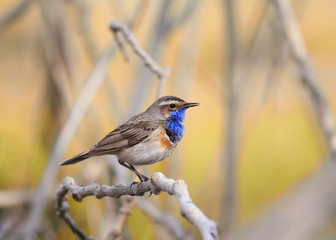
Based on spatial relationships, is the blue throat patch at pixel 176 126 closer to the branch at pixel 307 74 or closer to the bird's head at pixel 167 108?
the bird's head at pixel 167 108

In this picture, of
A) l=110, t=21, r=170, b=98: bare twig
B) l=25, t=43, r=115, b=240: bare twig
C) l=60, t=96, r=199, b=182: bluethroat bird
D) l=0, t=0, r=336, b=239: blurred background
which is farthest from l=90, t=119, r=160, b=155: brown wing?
l=25, t=43, r=115, b=240: bare twig

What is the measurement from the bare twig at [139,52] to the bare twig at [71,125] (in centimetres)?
61

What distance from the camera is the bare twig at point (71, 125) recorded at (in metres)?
2.76

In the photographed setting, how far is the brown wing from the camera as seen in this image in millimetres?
1898

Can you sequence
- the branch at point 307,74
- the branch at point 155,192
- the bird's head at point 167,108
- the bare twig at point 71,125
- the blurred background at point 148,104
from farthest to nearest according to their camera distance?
the blurred background at point 148,104 < the bare twig at point 71,125 < the branch at point 307,74 < the bird's head at point 167,108 < the branch at point 155,192

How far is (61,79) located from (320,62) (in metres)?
Result: 3.30

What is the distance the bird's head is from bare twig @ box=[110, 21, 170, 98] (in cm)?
4

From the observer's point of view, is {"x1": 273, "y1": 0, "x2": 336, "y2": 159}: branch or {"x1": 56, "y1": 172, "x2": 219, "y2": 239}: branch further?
{"x1": 273, "y1": 0, "x2": 336, "y2": 159}: branch

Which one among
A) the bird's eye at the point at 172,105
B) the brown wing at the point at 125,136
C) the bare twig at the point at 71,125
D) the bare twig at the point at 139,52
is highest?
the bare twig at the point at 71,125

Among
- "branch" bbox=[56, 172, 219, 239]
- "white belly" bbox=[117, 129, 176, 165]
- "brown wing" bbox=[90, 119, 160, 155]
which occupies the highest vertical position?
"brown wing" bbox=[90, 119, 160, 155]

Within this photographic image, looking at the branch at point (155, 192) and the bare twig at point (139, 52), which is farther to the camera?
the bare twig at point (139, 52)

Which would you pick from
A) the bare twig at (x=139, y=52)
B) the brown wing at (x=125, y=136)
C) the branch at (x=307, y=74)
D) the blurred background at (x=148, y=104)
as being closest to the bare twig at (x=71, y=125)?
the blurred background at (x=148, y=104)

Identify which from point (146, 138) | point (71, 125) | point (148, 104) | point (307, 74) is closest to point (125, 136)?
point (146, 138)

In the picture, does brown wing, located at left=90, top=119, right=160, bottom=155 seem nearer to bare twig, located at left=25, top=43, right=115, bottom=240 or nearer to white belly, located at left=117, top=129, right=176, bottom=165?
white belly, located at left=117, top=129, right=176, bottom=165
